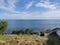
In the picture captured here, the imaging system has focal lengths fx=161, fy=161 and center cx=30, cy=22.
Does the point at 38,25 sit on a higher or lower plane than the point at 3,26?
lower

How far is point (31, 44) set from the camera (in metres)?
7.89

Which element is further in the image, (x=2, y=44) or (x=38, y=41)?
(x=38, y=41)

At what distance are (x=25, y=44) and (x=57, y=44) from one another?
1797 millimetres

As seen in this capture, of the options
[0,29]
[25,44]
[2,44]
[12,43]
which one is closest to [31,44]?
[25,44]

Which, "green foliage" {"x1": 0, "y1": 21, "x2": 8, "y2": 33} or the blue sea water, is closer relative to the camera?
"green foliage" {"x1": 0, "y1": 21, "x2": 8, "y2": 33}

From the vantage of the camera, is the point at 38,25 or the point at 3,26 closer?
the point at 3,26

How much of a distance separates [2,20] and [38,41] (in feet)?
89.5

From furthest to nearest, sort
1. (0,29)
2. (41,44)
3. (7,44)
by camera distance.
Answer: (0,29) → (41,44) → (7,44)

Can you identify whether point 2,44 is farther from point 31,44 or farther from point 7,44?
point 31,44

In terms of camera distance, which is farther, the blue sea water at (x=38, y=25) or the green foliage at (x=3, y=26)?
the blue sea water at (x=38, y=25)

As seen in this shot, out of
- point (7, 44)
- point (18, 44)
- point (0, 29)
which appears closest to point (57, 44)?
point (18, 44)

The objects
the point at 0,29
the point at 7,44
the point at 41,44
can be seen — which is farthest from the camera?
the point at 0,29

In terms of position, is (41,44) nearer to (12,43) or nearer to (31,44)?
(31,44)

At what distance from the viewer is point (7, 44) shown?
7531 millimetres
